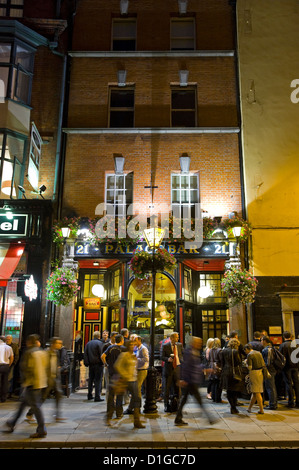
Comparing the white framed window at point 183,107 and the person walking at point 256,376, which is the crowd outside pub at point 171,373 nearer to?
the person walking at point 256,376

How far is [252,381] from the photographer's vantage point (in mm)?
9516

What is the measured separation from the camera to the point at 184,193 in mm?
14938

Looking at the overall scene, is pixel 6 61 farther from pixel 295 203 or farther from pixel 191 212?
pixel 295 203

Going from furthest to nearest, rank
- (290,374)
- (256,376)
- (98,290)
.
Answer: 1. (98,290)
2. (290,374)
3. (256,376)

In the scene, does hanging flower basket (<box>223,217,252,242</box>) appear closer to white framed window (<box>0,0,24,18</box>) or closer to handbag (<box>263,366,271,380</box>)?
handbag (<box>263,366,271,380</box>)

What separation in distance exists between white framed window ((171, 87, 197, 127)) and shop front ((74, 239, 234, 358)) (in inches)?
206

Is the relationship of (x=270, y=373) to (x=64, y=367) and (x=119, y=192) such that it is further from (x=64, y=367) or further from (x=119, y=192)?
(x=119, y=192)

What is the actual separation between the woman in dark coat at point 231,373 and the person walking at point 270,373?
3.94 feet

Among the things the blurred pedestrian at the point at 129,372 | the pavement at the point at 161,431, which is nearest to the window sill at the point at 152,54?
the blurred pedestrian at the point at 129,372

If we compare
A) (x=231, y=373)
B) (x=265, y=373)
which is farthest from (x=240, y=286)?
(x=231, y=373)

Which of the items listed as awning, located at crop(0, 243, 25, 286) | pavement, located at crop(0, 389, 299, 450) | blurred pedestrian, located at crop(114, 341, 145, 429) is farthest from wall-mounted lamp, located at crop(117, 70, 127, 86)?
pavement, located at crop(0, 389, 299, 450)

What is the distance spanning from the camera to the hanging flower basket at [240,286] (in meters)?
12.7

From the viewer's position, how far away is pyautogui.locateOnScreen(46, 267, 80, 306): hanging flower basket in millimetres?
12781

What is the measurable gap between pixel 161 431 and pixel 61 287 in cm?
625
